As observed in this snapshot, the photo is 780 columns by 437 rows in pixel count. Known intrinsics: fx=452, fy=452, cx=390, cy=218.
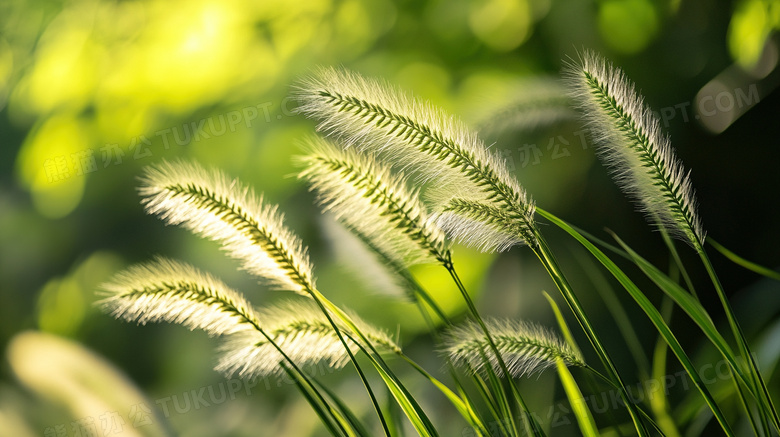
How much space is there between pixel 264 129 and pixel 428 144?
62 cm

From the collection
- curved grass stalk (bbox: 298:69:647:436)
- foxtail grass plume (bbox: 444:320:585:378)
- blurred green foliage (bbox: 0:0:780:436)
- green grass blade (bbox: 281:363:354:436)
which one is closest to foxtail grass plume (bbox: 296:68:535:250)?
curved grass stalk (bbox: 298:69:647:436)

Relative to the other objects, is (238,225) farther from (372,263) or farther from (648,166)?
(648,166)

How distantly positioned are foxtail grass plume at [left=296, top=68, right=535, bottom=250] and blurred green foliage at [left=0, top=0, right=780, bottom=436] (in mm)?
369

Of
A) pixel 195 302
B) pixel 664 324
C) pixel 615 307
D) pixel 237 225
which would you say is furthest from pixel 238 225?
pixel 615 307

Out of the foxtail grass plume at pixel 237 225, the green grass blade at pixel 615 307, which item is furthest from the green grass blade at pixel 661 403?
the foxtail grass plume at pixel 237 225

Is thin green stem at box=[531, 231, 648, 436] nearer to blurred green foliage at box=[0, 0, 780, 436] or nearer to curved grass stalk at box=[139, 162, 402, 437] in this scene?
curved grass stalk at box=[139, 162, 402, 437]

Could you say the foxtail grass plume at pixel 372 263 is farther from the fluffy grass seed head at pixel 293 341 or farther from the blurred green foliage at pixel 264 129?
the blurred green foliage at pixel 264 129

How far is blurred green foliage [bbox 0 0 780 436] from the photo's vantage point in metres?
0.89

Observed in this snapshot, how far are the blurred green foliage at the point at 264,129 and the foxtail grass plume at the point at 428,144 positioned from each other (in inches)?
14.5

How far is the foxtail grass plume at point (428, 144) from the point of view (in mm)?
475

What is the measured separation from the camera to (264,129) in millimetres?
1007

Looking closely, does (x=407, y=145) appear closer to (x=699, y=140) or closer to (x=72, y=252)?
(x=699, y=140)

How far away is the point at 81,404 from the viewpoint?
1066 mm

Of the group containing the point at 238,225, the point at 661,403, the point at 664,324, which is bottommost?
the point at 661,403
